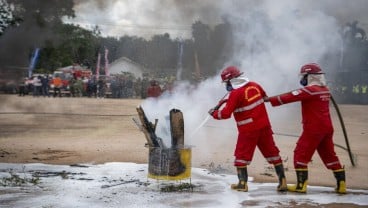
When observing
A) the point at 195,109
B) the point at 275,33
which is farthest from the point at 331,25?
the point at 195,109

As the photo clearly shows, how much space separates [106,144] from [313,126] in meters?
5.89

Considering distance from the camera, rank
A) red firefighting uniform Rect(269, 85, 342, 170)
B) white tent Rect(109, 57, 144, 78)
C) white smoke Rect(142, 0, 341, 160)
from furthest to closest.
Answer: white tent Rect(109, 57, 144, 78) < white smoke Rect(142, 0, 341, 160) < red firefighting uniform Rect(269, 85, 342, 170)

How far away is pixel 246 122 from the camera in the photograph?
20.8 ft

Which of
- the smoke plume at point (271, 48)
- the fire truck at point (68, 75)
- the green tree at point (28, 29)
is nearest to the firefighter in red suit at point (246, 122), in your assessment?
the smoke plume at point (271, 48)

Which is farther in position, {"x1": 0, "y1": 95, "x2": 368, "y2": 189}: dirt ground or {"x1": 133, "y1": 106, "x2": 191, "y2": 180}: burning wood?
{"x1": 0, "y1": 95, "x2": 368, "y2": 189}: dirt ground

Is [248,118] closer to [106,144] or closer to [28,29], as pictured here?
[106,144]

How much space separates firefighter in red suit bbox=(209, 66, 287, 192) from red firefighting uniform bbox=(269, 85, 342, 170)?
273 millimetres

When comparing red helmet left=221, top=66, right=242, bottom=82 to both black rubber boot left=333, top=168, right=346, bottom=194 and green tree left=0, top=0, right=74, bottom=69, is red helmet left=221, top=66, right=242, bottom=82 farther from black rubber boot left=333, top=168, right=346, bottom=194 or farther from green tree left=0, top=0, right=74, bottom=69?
green tree left=0, top=0, right=74, bottom=69

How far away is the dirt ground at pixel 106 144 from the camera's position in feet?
26.9

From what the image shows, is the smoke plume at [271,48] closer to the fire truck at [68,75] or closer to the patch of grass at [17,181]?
the patch of grass at [17,181]

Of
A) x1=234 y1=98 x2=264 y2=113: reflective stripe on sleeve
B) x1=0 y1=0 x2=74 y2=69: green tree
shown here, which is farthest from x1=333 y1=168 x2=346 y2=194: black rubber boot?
x1=0 y1=0 x2=74 y2=69: green tree

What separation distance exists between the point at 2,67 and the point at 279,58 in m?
7.78

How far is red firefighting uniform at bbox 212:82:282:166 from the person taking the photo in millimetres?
6270

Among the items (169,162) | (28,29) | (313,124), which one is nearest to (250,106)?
(313,124)
